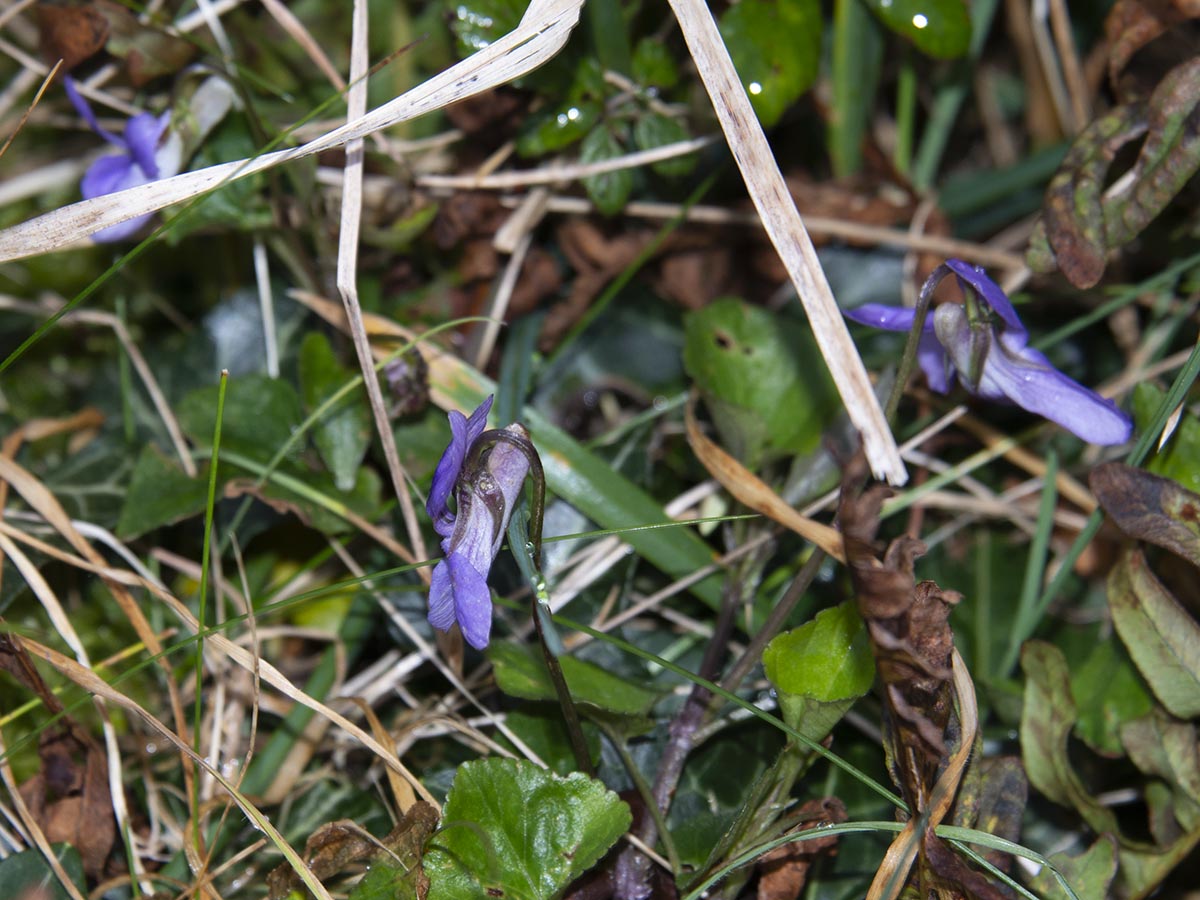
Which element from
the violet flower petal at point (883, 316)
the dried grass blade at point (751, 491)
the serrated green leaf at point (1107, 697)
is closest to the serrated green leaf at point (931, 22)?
the violet flower petal at point (883, 316)

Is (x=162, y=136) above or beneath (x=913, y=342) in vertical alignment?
above

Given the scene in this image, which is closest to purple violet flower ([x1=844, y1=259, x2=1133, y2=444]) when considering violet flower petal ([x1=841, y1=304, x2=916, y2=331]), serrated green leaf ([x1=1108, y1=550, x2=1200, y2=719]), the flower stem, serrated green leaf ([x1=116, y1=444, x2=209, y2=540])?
violet flower petal ([x1=841, y1=304, x2=916, y2=331])

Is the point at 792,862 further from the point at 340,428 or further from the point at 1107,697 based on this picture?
the point at 340,428

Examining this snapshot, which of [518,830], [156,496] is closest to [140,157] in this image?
[156,496]

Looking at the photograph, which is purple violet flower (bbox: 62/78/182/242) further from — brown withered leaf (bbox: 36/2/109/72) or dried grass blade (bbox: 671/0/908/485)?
dried grass blade (bbox: 671/0/908/485)

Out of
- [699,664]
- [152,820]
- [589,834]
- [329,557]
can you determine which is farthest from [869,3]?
[152,820]

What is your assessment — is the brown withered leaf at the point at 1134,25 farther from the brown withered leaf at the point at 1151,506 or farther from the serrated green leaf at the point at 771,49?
the brown withered leaf at the point at 1151,506
